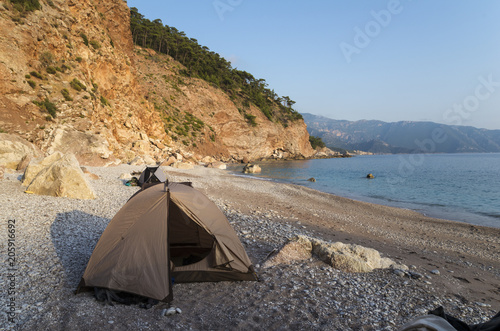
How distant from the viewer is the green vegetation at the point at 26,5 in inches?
905

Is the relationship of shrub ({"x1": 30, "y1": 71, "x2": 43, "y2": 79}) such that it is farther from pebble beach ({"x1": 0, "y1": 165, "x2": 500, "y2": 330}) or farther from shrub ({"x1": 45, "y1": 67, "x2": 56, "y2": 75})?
pebble beach ({"x1": 0, "y1": 165, "x2": 500, "y2": 330})

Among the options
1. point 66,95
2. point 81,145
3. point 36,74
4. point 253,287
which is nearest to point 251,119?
point 66,95

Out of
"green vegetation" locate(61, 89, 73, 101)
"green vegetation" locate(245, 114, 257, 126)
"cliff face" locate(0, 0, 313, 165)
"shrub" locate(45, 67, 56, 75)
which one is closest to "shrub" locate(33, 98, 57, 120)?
"cliff face" locate(0, 0, 313, 165)

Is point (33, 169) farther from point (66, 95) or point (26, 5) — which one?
point (26, 5)

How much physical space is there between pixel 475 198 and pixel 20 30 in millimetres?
42773

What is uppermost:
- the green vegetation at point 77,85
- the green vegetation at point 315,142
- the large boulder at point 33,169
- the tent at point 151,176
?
the green vegetation at point 77,85

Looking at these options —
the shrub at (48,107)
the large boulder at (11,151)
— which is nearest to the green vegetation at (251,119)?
the shrub at (48,107)

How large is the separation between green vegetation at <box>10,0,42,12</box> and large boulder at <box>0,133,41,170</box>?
586 inches

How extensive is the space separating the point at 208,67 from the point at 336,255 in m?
79.8

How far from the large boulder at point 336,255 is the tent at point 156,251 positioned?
53.8 inches

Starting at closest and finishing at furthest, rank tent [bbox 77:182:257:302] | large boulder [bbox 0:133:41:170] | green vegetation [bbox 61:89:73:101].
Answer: tent [bbox 77:182:257:302] → large boulder [bbox 0:133:41:170] → green vegetation [bbox 61:89:73:101]

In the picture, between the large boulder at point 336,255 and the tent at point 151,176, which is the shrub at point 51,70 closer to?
the tent at point 151,176

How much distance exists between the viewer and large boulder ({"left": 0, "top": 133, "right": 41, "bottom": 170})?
50.1ft

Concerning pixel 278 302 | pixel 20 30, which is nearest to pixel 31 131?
pixel 20 30
